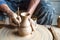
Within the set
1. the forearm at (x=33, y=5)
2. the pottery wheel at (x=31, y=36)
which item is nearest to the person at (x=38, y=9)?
the forearm at (x=33, y=5)

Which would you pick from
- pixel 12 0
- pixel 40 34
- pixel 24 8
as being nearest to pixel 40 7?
pixel 24 8

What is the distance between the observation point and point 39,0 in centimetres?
211

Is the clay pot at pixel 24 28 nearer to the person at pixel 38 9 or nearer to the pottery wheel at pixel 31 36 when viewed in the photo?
the pottery wheel at pixel 31 36

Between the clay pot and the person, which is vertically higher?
the person

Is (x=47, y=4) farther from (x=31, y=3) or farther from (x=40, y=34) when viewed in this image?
(x=40, y=34)

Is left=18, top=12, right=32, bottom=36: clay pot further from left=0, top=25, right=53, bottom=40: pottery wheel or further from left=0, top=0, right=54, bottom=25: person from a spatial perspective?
left=0, top=0, right=54, bottom=25: person

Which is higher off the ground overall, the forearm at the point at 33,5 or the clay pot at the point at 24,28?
the forearm at the point at 33,5

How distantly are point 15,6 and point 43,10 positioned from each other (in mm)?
444

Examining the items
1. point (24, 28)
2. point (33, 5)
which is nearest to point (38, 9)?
point (33, 5)

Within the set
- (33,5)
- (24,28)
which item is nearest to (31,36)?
(24,28)

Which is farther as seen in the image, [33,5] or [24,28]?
[33,5]

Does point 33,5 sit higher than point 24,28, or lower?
higher

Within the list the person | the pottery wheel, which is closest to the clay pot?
the pottery wheel

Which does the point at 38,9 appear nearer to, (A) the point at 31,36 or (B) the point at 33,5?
(B) the point at 33,5
